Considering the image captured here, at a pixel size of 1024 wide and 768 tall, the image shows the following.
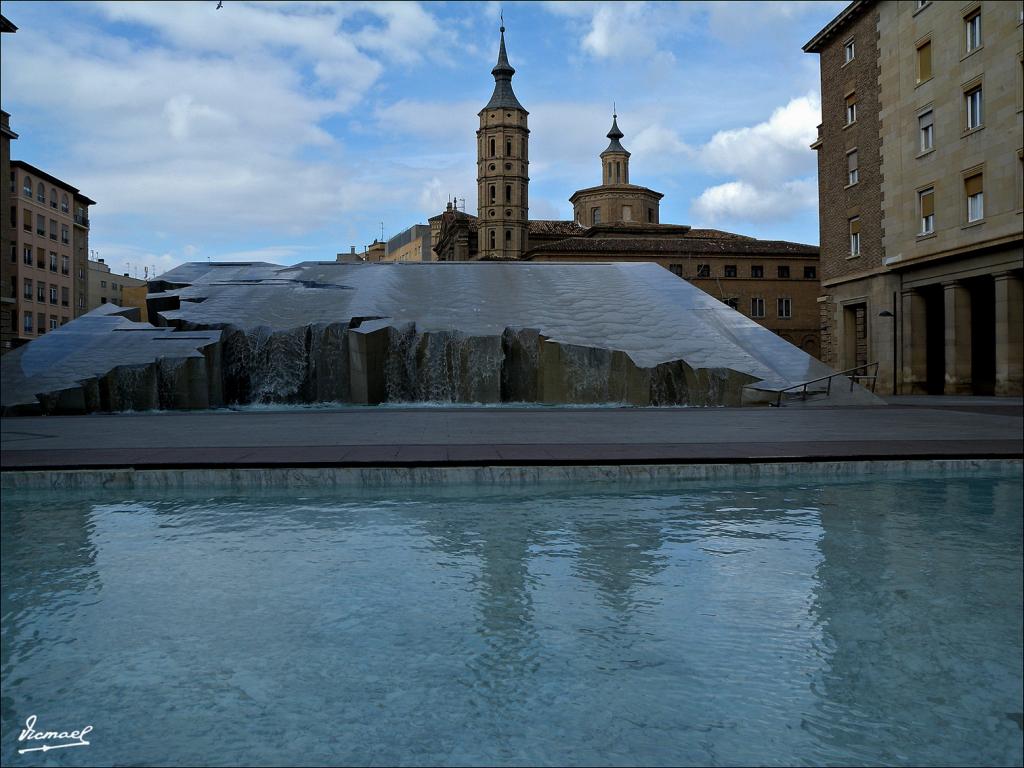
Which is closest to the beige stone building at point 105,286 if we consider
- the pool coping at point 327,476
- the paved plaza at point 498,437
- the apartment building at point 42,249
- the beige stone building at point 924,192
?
the apartment building at point 42,249

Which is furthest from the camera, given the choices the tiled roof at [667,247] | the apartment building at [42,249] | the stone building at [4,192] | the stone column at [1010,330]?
the tiled roof at [667,247]

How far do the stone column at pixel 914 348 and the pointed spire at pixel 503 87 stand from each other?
59434 mm

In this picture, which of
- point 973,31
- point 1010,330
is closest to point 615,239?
point 973,31

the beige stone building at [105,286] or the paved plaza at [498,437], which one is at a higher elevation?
the beige stone building at [105,286]

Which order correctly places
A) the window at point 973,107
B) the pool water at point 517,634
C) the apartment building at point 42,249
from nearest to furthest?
the pool water at point 517,634 < the window at point 973,107 < the apartment building at point 42,249

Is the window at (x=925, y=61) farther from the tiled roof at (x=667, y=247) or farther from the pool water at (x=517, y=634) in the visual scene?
the tiled roof at (x=667, y=247)

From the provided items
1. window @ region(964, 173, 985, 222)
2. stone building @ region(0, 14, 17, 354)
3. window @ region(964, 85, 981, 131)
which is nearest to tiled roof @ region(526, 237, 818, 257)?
stone building @ region(0, 14, 17, 354)

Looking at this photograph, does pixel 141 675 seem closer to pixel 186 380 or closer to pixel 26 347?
pixel 186 380

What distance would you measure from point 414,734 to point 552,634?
3.27 feet

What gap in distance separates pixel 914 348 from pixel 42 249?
53.0 m

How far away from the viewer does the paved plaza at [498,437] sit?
709 cm

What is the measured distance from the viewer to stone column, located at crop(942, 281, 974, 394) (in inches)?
880

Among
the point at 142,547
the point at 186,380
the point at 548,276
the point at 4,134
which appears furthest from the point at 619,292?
the point at 4,134

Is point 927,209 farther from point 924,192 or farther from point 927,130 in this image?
point 927,130
